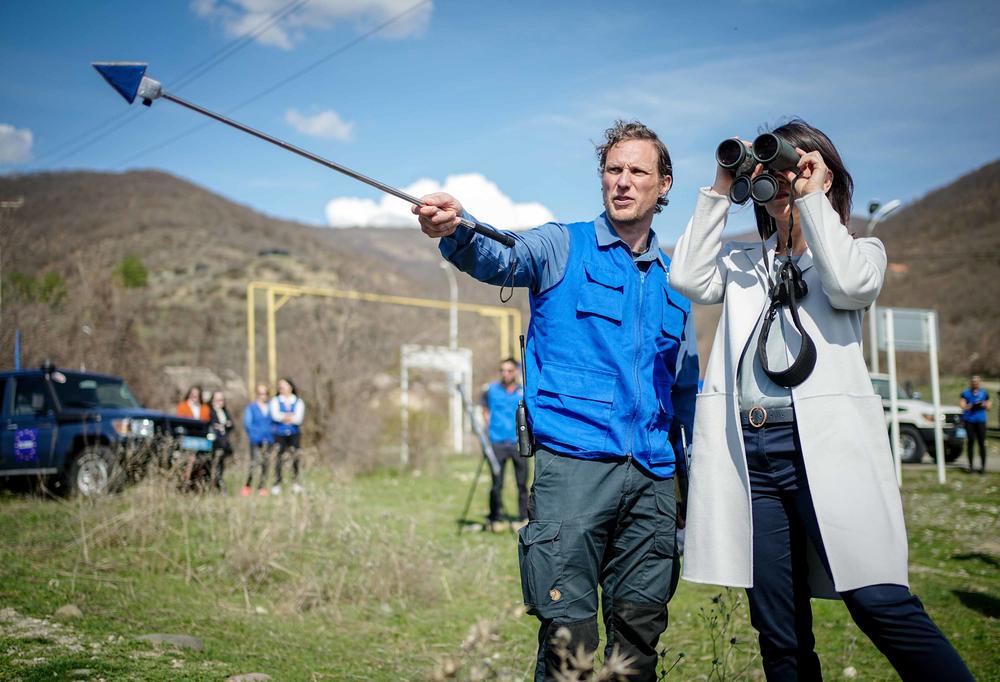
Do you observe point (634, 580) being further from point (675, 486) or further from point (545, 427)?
point (545, 427)

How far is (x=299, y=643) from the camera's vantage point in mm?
5215

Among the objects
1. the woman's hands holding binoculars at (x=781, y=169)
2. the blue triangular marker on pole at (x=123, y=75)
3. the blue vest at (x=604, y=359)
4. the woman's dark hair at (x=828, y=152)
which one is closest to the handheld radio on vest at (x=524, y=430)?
the blue vest at (x=604, y=359)

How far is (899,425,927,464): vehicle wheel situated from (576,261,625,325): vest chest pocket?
1875 cm

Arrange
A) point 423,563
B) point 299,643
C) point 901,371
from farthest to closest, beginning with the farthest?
1. point 901,371
2. point 423,563
3. point 299,643

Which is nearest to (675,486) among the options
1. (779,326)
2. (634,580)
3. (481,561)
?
Answer: (634,580)

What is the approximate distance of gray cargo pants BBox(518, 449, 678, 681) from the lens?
2826 mm

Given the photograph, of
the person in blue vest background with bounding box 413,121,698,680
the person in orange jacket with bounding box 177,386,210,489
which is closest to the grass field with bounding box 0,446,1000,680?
the person in blue vest background with bounding box 413,121,698,680

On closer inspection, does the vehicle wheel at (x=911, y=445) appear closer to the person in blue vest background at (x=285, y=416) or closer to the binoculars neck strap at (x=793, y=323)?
the person in blue vest background at (x=285, y=416)

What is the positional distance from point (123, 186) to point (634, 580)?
9472 centimetres

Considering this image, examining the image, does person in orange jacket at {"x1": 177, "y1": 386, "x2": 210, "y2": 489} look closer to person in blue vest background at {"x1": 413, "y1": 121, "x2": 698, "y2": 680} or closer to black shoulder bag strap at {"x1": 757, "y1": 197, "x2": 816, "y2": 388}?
person in blue vest background at {"x1": 413, "y1": 121, "x2": 698, "y2": 680}

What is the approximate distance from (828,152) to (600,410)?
41.9 inches

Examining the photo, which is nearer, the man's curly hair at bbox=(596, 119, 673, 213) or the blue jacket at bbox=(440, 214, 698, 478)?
the blue jacket at bbox=(440, 214, 698, 478)

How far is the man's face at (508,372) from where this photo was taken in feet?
34.8

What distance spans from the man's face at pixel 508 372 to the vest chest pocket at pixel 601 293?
7437mm
